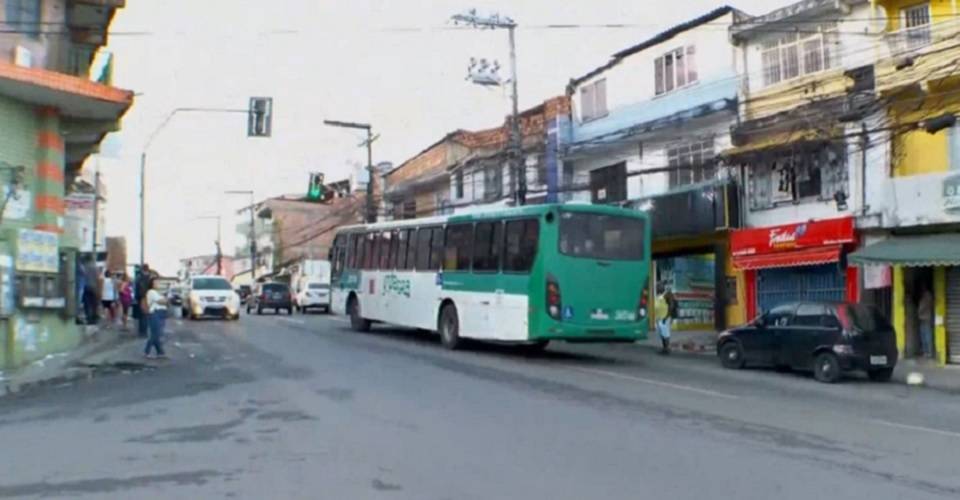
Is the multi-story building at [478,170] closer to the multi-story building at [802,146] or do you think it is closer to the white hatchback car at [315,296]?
the white hatchback car at [315,296]

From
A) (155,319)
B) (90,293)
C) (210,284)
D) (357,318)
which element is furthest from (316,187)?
(155,319)

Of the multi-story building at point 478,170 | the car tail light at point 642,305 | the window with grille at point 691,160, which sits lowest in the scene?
the car tail light at point 642,305

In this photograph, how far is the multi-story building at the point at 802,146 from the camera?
21953mm

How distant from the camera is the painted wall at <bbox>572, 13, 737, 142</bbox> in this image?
85.6 ft

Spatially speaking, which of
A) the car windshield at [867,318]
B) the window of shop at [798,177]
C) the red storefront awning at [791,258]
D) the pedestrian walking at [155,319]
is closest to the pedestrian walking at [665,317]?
the red storefront awning at [791,258]

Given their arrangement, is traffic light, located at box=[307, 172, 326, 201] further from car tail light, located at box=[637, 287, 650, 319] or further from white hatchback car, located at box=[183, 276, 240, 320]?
car tail light, located at box=[637, 287, 650, 319]

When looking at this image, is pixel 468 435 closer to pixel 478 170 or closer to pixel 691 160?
pixel 691 160

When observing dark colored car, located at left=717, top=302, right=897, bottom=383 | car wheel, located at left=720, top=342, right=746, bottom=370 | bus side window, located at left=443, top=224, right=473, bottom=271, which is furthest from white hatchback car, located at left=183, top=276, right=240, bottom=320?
dark colored car, located at left=717, top=302, right=897, bottom=383

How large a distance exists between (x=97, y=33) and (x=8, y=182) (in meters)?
6.70

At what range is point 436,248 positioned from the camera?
72.1ft

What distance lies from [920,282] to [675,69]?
10.2 metres

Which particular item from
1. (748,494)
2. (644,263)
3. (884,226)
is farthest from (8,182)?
(884,226)

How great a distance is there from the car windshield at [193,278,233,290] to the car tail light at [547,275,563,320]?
21.2 m

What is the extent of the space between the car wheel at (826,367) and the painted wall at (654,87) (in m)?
10.5
